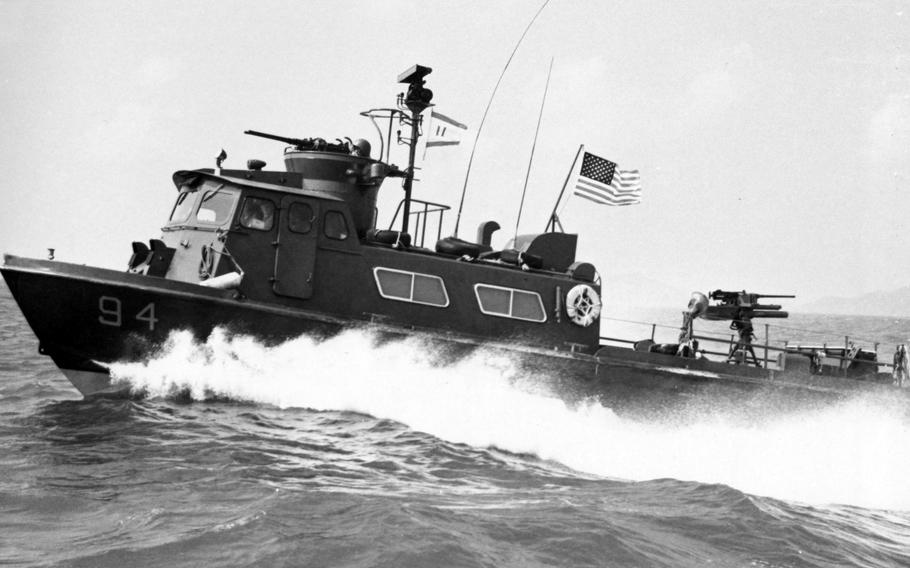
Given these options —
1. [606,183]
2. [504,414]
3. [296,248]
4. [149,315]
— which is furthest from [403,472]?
[606,183]

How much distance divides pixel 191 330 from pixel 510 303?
4.47 m

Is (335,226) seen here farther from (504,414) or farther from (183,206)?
(504,414)

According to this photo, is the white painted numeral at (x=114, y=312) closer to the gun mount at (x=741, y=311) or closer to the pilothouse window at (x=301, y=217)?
the pilothouse window at (x=301, y=217)

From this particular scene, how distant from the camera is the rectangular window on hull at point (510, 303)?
11539 millimetres

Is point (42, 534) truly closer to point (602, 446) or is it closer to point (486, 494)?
point (486, 494)

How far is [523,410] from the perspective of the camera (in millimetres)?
11062

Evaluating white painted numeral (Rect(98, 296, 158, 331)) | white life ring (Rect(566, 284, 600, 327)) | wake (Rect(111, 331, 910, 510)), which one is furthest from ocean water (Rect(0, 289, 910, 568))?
white life ring (Rect(566, 284, 600, 327))

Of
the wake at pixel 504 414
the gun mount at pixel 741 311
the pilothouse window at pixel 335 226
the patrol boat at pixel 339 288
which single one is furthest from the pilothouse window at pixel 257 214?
the gun mount at pixel 741 311

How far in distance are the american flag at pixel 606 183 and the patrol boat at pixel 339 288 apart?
1082 millimetres

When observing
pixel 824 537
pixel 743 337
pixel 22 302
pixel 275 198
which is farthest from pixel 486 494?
pixel 743 337

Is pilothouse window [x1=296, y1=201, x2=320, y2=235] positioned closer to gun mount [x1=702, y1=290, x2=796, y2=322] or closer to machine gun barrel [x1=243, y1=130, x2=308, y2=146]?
machine gun barrel [x1=243, y1=130, x2=308, y2=146]

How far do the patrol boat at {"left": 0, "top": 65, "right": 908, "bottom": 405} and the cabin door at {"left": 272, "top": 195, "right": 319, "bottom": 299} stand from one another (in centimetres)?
1

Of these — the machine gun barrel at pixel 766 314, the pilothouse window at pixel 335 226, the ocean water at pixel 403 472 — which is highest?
the pilothouse window at pixel 335 226

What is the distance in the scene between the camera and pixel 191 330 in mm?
10000
